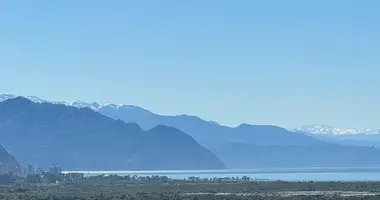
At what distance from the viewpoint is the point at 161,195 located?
146 metres

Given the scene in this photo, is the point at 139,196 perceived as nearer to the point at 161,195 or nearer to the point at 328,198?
the point at 161,195

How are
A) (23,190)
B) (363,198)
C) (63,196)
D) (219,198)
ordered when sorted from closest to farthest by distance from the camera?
(363,198), (219,198), (63,196), (23,190)

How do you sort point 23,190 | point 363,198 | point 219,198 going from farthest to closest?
point 23,190 < point 219,198 < point 363,198

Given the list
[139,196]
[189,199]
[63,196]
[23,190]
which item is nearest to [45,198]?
[63,196]

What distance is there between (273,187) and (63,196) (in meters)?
50.9

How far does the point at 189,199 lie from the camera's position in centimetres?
13275

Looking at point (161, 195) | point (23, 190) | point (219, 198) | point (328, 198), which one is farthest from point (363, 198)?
point (23, 190)

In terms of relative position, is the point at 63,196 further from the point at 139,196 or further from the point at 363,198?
the point at 363,198

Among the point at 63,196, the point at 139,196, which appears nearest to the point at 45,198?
the point at 63,196

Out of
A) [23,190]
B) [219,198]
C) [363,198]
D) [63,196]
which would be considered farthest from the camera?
[23,190]

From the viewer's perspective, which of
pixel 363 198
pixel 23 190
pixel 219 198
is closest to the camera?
pixel 363 198

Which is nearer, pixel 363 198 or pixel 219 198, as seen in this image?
pixel 363 198

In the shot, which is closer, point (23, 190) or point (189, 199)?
point (189, 199)

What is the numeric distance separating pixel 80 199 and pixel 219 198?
2221 centimetres
